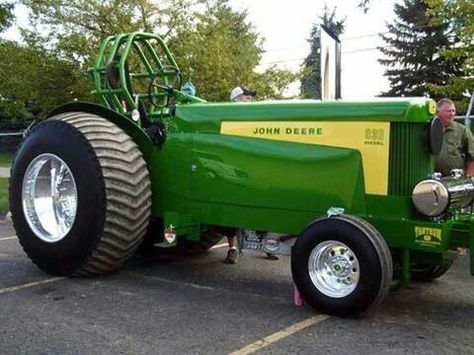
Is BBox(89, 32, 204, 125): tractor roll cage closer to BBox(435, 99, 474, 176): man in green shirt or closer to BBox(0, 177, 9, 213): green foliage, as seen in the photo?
BBox(435, 99, 474, 176): man in green shirt

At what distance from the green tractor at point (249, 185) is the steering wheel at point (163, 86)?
19 millimetres

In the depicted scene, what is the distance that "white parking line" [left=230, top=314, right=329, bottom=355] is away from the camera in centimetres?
407

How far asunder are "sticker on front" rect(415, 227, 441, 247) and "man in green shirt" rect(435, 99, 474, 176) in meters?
1.62

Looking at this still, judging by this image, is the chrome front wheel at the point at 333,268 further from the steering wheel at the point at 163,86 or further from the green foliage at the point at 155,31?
the green foliage at the point at 155,31

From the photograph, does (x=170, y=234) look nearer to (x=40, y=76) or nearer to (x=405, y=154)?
(x=405, y=154)

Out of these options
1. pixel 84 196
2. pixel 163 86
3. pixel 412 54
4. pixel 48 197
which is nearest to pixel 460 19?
pixel 163 86

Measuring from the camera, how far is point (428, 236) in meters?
4.64

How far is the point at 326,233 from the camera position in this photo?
465 centimetres

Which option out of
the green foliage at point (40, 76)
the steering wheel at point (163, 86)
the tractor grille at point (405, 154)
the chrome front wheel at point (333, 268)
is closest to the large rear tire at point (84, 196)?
the steering wheel at point (163, 86)

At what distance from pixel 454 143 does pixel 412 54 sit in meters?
29.4

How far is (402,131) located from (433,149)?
0.30m

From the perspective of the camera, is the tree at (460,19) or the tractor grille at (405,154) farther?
the tree at (460,19)

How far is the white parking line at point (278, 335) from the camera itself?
4.07 m

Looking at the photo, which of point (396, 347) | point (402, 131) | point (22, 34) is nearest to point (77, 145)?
point (402, 131)
